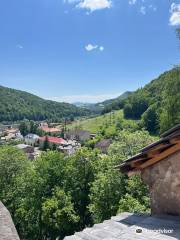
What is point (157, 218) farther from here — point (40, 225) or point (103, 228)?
point (40, 225)

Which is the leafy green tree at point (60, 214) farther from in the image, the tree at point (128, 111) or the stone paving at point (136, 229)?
the tree at point (128, 111)

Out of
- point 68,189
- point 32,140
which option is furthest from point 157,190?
point 32,140

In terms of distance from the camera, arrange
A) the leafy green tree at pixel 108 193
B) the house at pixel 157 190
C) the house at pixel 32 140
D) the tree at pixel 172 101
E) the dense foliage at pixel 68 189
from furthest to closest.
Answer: the house at pixel 32 140
the dense foliage at pixel 68 189
the leafy green tree at pixel 108 193
the tree at pixel 172 101
the house at pixel 157 190

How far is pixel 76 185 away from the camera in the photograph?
97.3ft

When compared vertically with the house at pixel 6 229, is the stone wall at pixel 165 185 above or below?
above

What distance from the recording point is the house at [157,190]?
619 cm

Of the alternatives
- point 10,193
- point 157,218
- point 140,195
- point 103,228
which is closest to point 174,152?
point 157,218

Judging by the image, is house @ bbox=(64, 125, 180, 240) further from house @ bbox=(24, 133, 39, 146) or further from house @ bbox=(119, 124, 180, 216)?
house @ bbox=(24, 133, 39, 146)

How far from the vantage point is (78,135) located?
160 meters

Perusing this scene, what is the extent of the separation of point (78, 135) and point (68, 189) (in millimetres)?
130647

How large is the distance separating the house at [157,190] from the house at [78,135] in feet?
445

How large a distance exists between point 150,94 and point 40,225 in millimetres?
99690

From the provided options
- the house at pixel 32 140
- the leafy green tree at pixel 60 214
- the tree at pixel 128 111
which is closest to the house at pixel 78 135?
the house at pixel 32 140

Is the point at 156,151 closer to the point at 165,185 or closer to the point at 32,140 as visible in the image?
the point at 165,185
